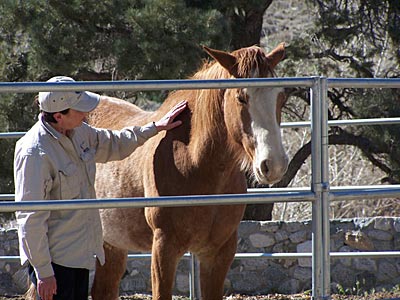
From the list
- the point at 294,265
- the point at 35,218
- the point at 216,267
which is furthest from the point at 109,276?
the point at 294,265

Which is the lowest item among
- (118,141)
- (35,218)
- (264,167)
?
(35,218)

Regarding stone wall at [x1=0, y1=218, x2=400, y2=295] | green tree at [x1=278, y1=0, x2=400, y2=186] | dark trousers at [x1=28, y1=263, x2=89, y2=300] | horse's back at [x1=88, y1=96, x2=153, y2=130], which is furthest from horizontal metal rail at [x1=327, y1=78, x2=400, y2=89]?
green tree at [x1=278, y1=0, x2=400, y2=186]

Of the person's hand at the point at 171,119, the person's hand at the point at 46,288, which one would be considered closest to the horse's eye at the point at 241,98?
the person's hand at the point at 171,119

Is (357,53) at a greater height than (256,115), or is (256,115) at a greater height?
(357,53)

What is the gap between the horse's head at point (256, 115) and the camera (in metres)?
3.78

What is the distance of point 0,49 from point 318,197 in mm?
6215

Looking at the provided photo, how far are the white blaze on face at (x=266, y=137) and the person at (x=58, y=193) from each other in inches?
31.7

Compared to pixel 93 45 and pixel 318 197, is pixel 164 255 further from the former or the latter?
pixel 93 45

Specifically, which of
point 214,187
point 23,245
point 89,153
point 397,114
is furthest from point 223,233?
point 397,114

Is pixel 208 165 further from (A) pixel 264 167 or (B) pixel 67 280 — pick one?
(B) pixel 67 280

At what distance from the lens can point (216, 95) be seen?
14.3ft

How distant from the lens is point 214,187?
442 cm

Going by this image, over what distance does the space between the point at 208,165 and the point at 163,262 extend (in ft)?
1.97

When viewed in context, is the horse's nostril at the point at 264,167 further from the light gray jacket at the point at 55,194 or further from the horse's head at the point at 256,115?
the light gray jacket at the point at 55,194
